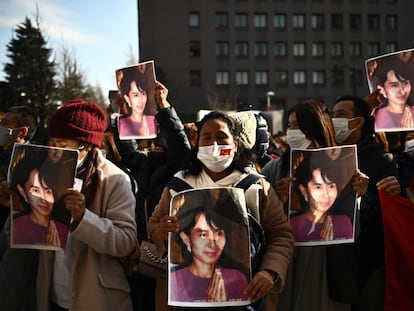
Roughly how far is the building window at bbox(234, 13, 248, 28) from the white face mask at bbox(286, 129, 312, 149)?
55475mm

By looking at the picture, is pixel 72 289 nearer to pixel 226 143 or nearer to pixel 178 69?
pixel 226 143

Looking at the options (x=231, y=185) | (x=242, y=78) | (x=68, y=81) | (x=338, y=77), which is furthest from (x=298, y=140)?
(x=338, y=77)

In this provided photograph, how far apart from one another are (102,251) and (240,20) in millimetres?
57224

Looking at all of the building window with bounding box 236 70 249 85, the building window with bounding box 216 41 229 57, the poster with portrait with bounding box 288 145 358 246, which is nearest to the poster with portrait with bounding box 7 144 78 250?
the poster with portrait with bounding box 288 145 358 246

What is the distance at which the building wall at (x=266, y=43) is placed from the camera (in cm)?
5528

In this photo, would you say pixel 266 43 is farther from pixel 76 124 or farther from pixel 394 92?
pixel 76 124

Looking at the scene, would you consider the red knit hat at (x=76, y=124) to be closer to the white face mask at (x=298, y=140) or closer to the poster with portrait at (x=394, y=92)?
the white face mask at (x=298, y=140)

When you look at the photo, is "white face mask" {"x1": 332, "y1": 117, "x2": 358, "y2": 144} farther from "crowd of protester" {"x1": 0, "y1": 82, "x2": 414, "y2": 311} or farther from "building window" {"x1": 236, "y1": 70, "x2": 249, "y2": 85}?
"building window" {"x1": 236, "y1": 70, "x2": 249, "y2": 85}

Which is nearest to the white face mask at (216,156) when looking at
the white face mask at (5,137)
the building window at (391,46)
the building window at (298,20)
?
the white face mask at (5,137)

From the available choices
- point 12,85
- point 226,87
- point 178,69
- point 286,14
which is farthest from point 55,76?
point 286,14

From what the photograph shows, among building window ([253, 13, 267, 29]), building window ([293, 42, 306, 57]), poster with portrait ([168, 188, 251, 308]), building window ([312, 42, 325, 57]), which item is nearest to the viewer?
poster with portrait ([168, 188, 251, 308])

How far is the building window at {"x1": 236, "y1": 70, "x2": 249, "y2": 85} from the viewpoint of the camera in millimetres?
56775

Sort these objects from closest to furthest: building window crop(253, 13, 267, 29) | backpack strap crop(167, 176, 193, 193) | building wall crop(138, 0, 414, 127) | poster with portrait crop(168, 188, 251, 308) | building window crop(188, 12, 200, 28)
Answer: poster with portrait crop(168, 188, 251, 308) → backpack strap crop(167, 176, 193, 193) → building wall crop(138, 0, 414, 127) → building window crop(188, 12, 200, 28) → building window crop(253, 13, 267, 29)

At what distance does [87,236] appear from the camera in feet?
8.27
